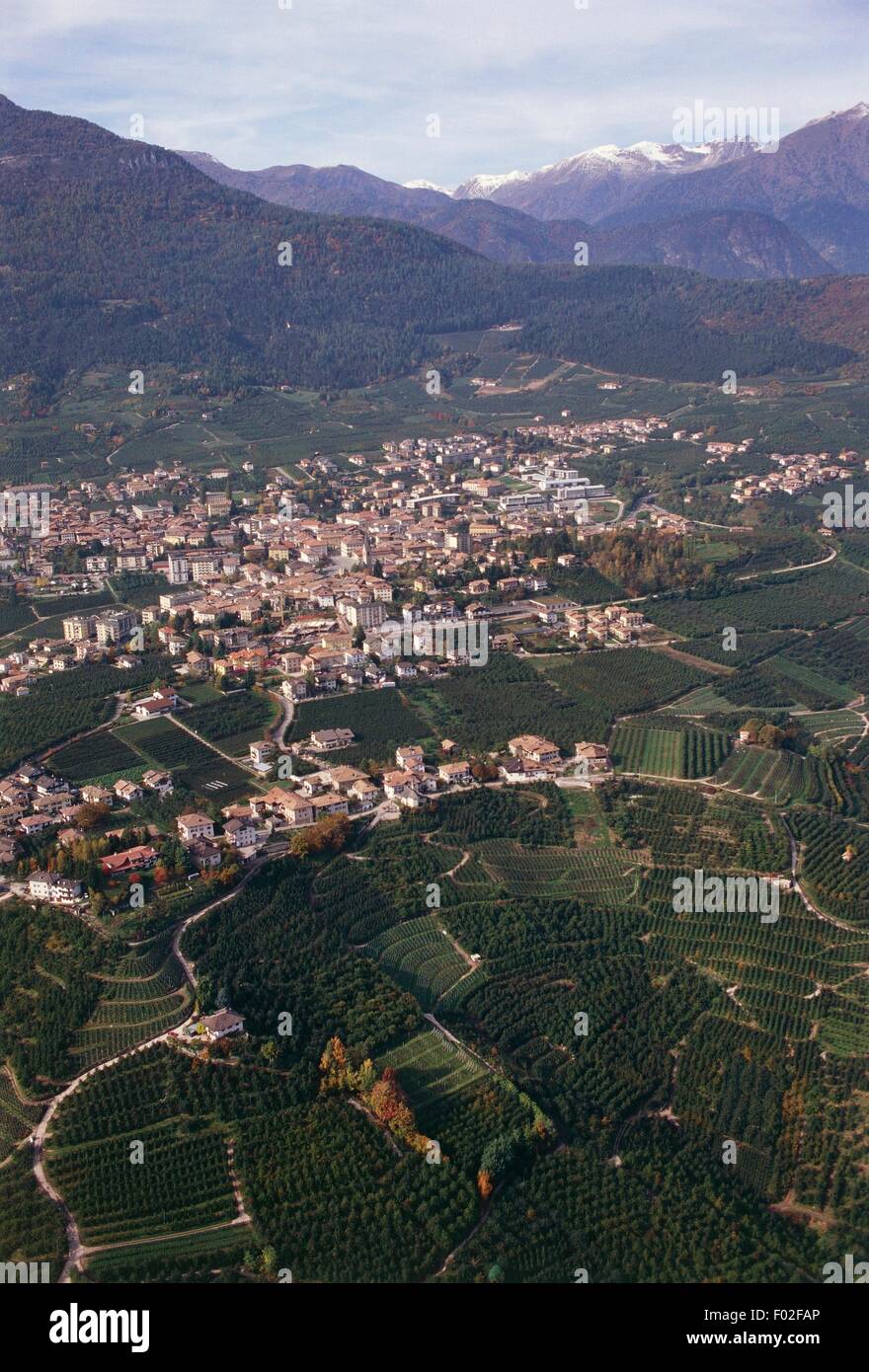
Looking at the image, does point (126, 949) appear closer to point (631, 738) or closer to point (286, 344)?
point (631, 738)

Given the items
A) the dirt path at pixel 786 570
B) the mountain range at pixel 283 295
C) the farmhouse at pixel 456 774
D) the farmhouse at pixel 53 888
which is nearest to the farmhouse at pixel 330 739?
the farmhouse at pixel 456 774

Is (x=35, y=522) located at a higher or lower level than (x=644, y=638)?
higher

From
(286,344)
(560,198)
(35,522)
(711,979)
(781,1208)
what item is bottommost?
(781,1208)

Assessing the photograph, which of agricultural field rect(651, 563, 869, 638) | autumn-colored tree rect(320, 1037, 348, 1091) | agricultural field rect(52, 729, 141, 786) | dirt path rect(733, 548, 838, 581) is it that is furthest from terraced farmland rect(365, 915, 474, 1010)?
dirt path rect(733, 548, 838, 581)

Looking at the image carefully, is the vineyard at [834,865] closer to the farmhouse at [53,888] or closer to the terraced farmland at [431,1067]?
the terraced farmland at [431,1067]

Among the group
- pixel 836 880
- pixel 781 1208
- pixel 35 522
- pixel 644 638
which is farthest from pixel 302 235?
pixel 781 1208
